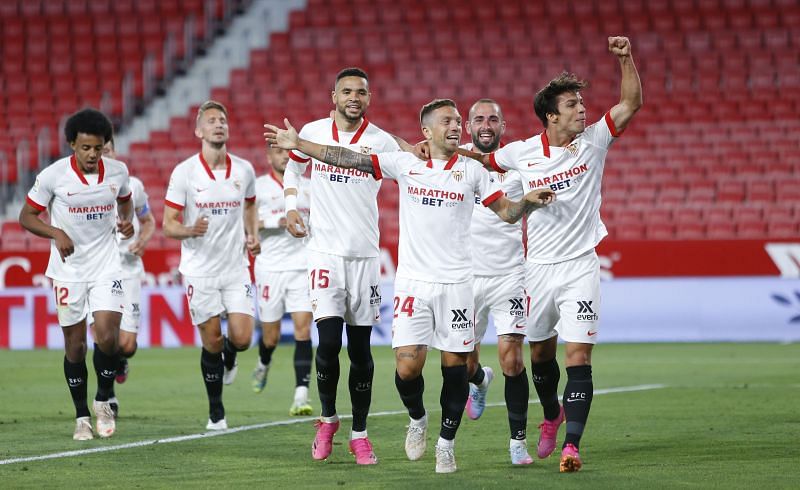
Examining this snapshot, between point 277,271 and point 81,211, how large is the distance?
11.4 feet

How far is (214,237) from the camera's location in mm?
10648

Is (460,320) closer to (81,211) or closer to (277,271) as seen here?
(81,211)

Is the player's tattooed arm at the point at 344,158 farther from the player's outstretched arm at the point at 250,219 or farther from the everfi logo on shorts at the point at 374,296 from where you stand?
the player's outstretched arm at the point at 250,219

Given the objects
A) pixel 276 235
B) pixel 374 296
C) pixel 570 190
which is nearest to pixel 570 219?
pixel 570 190

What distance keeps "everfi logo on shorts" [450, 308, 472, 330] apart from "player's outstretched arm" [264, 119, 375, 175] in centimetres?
112

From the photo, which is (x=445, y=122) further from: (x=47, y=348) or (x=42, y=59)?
(x=42, y=59)

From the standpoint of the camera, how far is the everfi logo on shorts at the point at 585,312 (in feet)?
26.1

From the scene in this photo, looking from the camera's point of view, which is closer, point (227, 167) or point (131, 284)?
point (227, 167)

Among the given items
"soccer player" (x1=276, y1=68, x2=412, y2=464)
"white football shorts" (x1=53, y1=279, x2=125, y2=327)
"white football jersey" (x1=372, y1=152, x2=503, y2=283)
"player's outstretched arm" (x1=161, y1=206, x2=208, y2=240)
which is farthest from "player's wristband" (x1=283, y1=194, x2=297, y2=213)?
"white football shorts" (x1=53, y1=279, x2=125, y2=327)

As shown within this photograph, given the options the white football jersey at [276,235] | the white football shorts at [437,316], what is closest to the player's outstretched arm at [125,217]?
the white football jersey at [276,235]

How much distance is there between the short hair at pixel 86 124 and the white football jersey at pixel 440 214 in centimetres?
275

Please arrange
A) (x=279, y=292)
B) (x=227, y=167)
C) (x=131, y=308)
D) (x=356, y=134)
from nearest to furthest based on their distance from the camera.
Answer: (x=356, y=134), (x=227, y=167), (x=131, y=308), (x=279, y=292)

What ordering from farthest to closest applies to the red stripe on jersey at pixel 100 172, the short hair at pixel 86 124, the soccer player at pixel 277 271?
the soccer player at pixel 277 271 → the red stripe on jersey at pixel 100 172 → the short hair at pixel 86 124

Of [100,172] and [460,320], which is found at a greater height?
[100,172]
